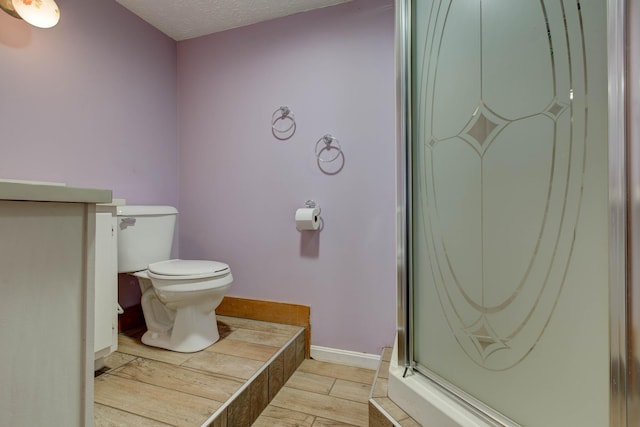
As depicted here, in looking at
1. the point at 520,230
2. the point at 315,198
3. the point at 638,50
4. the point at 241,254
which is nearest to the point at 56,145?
the point at 241,254

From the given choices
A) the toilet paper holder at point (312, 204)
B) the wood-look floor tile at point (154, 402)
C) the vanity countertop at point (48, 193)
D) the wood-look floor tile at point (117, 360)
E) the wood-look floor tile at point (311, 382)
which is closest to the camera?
the vanity countertop at point (48, 193)

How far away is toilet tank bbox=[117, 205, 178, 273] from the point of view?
1.61m

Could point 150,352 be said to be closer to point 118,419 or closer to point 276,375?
point 118,419

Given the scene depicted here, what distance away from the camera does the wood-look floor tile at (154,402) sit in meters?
1.03

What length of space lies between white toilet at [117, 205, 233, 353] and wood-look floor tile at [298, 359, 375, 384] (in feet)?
1.80

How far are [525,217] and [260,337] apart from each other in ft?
4.71

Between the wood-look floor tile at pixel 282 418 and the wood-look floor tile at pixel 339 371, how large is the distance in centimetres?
36

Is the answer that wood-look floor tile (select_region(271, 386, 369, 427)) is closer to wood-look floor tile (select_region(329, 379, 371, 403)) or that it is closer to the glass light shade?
wood-look floor tile (select_region(329, 379, 371, 403))

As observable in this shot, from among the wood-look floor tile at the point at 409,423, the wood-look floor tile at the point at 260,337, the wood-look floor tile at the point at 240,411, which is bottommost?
the wood-look floor tile at the point at 240,411

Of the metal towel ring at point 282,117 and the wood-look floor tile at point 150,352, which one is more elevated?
the metal towel ring at point 282,117

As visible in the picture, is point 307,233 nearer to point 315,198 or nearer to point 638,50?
point 315,198

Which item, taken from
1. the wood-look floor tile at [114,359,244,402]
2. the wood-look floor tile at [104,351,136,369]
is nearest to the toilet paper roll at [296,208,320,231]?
the wood-look floor tile at [114,359,244,402]

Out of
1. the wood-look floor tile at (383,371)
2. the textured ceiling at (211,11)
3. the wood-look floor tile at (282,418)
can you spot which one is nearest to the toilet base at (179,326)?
the wood-look floor tile at (282,418)

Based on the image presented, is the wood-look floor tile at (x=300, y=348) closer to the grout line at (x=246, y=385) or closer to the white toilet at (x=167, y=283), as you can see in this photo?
the grout line at (x=246, y=385)
